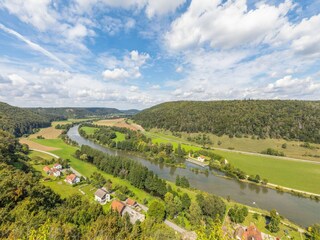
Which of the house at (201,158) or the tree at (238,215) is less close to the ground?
the tree at (238,215)

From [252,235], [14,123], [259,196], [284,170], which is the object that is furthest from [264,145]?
[14,123]

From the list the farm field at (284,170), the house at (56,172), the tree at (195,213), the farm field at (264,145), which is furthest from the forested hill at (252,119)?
the house at (56,172)

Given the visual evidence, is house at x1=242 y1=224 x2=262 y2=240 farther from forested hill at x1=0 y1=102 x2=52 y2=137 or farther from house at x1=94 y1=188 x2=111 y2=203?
forested hill at x1=0 y1=102 x2=52 y2=137

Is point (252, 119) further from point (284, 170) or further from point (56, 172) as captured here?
point (56, 172)

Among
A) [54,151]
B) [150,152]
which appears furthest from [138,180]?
[54,151]

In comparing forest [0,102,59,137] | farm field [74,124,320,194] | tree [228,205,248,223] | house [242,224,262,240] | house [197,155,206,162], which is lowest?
farm field [74,124,320,194]

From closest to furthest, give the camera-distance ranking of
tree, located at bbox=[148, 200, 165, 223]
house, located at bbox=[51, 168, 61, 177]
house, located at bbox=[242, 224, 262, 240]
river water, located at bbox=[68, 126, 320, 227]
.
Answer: house, located at bbox=[242, 224, 262, 240] → tree, located at bbox=[148, 200, 165, 223] → river water, located at bbox=[68, 126, 320, 227] → house, located at bbox=[51, 168, 61, 177]

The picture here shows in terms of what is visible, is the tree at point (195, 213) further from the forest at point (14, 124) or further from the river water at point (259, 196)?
the forest at point (14, 124)

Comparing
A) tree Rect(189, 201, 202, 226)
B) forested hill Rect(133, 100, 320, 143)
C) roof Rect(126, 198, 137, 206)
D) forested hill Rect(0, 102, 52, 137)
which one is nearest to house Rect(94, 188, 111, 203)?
roof Rect(126, 198, 137, 206)

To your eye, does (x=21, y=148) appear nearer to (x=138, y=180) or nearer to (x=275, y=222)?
(x=138, y=180)
